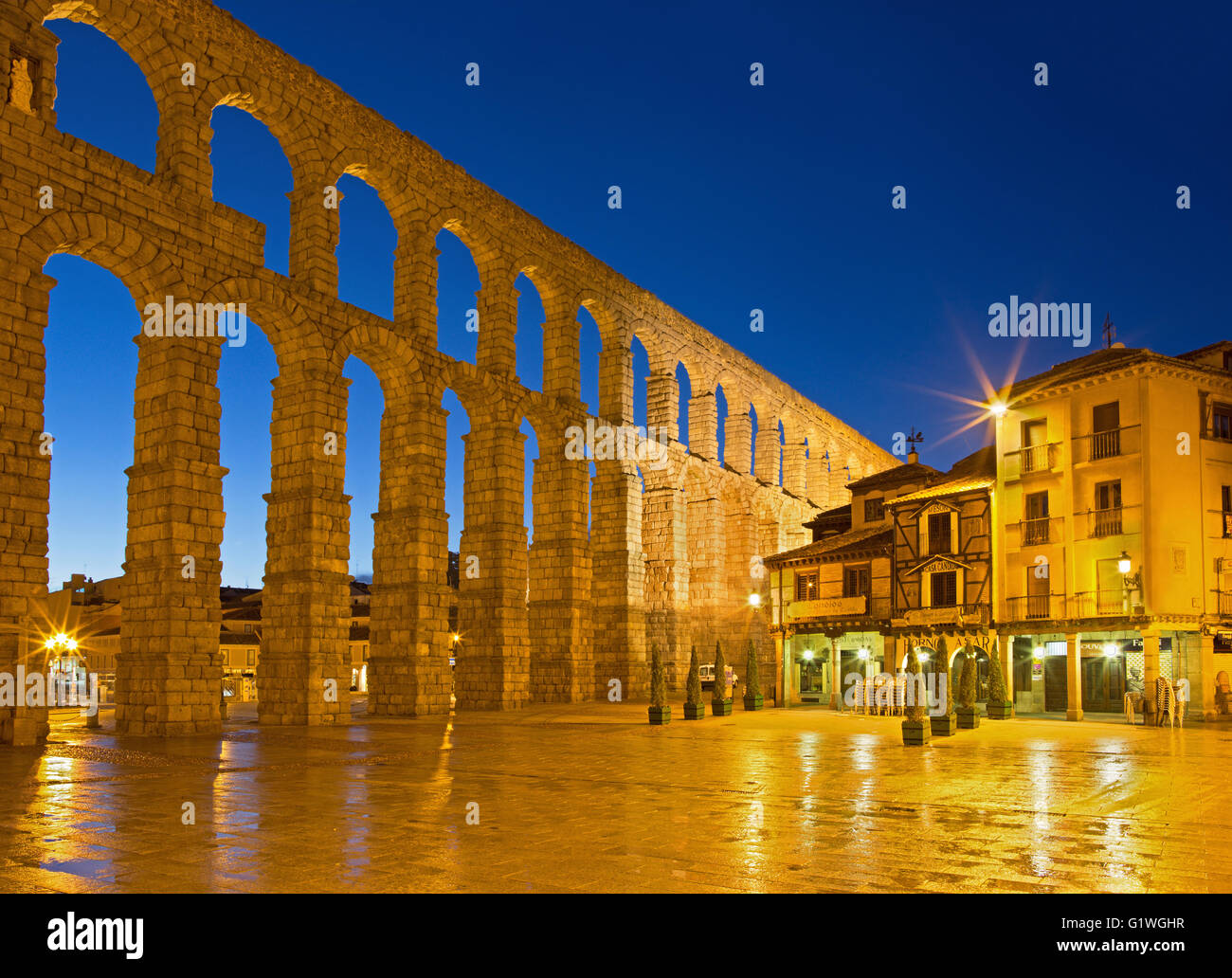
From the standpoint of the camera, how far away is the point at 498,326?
4625 cm

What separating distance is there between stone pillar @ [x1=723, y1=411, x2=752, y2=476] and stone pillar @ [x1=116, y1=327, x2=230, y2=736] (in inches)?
1694

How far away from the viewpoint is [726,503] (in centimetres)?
6906

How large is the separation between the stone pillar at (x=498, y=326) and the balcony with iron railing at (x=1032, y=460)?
2141 cm

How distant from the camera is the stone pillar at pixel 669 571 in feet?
202

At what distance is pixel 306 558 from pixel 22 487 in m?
9.83

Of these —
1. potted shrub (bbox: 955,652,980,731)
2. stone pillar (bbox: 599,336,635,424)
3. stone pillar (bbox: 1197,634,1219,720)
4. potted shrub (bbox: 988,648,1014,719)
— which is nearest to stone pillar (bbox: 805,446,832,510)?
stone pillar (bbox: 599,336,635,424)

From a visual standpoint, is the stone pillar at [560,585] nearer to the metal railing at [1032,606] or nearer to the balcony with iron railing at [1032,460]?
the metal railing at [1032,606]

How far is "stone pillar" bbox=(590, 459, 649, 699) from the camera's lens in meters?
53.3

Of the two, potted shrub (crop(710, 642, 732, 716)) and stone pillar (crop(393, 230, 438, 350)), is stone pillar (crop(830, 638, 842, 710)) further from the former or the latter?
stone pillar (crop(393, 230, 438, 350))

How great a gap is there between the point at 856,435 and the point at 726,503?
25.6m

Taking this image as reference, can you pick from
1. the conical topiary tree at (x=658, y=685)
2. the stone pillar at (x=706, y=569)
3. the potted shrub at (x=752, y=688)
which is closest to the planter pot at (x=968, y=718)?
the conical topiary tree at (x=658, y=685)

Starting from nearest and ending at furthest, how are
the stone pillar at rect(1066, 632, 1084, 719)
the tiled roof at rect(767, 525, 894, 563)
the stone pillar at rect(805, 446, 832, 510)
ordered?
the stone pillar at rect(1066, 632, 1084, 719)
the tiled roof at rect(767, 525, 894, 563)
the stone pillar at rect(805, 446, 832, 510)
